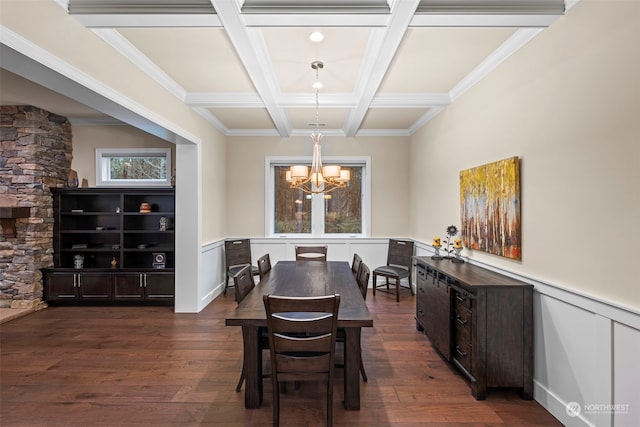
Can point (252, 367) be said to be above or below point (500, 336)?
below

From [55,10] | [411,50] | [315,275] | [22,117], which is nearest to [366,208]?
[315,275]

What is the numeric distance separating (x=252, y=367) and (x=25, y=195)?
14.2 ft

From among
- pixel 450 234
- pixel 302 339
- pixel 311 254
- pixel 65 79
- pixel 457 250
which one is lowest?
pixel 302 339

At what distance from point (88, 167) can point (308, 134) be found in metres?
3.60

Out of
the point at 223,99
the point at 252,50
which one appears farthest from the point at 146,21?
the point at 223,99

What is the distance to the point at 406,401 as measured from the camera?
2.29 m

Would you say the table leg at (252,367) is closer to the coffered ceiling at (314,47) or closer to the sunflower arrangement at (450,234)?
the coffered ceiling at (314,47)

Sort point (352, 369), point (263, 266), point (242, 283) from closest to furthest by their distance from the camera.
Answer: point (352, 369)
point (242, 283)
point (263, 266)

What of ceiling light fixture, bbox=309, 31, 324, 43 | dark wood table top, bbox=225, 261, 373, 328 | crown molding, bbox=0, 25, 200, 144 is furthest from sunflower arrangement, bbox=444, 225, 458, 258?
crown molding, bbox=0, 25, 200, 144

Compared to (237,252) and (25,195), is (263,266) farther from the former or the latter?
(25,195)

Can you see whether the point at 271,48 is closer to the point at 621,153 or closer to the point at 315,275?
the point at 315,275

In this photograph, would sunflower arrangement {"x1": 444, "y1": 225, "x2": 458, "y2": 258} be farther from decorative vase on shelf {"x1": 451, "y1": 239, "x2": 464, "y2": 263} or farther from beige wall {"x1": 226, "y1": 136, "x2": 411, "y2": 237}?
beige wall {"x1": 226, "y1": 136, "x2": 411, "y2": 237}

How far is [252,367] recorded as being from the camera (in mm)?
2197

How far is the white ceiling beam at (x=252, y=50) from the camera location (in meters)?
2.11
